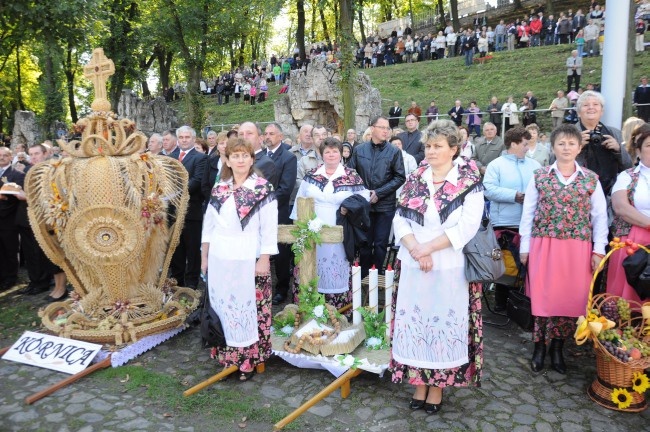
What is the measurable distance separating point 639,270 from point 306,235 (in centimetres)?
270

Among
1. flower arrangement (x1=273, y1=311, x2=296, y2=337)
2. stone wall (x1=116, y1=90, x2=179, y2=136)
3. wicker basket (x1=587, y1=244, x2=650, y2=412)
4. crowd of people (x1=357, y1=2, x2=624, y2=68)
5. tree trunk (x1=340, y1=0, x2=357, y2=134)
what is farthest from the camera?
stone wall (x1=116, y1=90, x2=179, y2=136)

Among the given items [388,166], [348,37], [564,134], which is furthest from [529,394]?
[348,37]

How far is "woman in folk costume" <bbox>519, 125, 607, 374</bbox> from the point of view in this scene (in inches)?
171

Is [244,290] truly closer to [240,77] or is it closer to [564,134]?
[564,134]

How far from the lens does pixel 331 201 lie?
18.6 ft

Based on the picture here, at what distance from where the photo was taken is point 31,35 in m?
12.0

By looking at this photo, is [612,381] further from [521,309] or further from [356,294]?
[356,294]

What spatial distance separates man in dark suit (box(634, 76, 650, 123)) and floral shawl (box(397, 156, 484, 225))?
1226 cm

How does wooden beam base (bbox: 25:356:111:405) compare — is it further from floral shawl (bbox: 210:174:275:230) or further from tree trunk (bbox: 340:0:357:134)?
tree trunk (bbox: 340:0:357:134)

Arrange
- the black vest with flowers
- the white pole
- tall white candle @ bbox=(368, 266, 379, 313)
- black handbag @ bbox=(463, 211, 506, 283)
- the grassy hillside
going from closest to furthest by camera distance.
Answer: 1. black handbag @ bbox=(463, 211, 506, 283)
2. the black vest with flowers
3. tall white candle @ bbox=(368, 266, 379, 313)
4. the white pole
5. the grassy hillside

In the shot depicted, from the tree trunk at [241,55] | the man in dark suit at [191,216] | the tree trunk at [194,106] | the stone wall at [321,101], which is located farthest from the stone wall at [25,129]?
the man in dark suit at [191,216]

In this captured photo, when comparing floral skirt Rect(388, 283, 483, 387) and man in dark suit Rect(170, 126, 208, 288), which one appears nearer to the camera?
floral skirt Rect(388, 283, 483, 387)

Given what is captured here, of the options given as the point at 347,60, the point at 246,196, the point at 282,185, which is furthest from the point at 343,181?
the point at 347,60

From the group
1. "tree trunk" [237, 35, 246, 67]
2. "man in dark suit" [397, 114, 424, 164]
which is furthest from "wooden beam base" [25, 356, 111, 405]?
"tree trunk" [237, 35, 246, 67]
